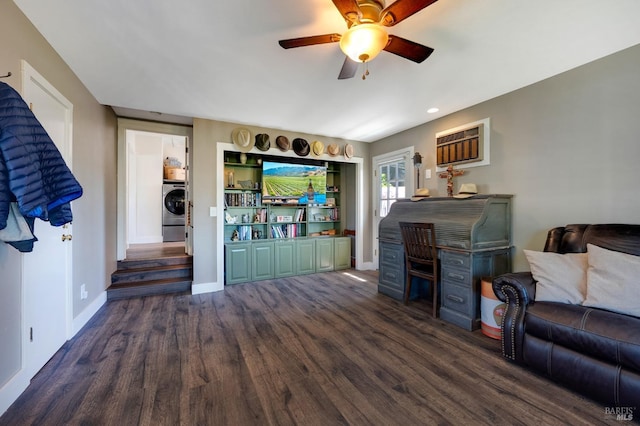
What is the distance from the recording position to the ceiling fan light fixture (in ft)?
4.83

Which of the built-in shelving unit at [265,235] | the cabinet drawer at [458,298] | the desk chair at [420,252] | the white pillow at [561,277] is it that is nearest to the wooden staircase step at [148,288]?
the built-in shelving unit at [265,235]

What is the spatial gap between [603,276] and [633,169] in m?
1.07

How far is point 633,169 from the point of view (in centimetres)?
211

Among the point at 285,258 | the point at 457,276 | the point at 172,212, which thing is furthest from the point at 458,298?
the point at 172,212

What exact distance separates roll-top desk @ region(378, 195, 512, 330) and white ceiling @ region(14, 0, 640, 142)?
1.30 metres

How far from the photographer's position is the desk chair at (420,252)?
111 inches

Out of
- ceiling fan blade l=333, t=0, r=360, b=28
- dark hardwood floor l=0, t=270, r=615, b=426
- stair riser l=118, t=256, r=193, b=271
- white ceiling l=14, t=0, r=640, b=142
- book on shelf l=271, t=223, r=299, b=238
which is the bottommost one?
dark hardwood floor l=0, t=270, r=615, b=426

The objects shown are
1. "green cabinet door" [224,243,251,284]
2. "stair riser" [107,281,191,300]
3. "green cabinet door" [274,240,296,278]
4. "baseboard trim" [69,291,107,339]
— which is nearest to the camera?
"baseboard trim" [69,291,107,339]

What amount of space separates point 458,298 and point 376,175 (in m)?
2.85

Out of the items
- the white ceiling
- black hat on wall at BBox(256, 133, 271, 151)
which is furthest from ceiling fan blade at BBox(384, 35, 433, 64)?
black hat on wall at BBox(256, 133, 271, 151)

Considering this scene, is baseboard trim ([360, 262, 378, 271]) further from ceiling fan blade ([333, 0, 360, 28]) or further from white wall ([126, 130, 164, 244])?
white wall ([126, 130, 164, 244])

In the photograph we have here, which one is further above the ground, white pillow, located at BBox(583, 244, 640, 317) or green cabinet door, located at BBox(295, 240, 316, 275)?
white pillow, located at BBox(583, 244, 640, 317)

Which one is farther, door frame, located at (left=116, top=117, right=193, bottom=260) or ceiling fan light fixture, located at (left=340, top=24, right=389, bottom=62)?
door frame, located at (left=116, top=117, right=193, bottom=260)

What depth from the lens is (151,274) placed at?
12.7ft
